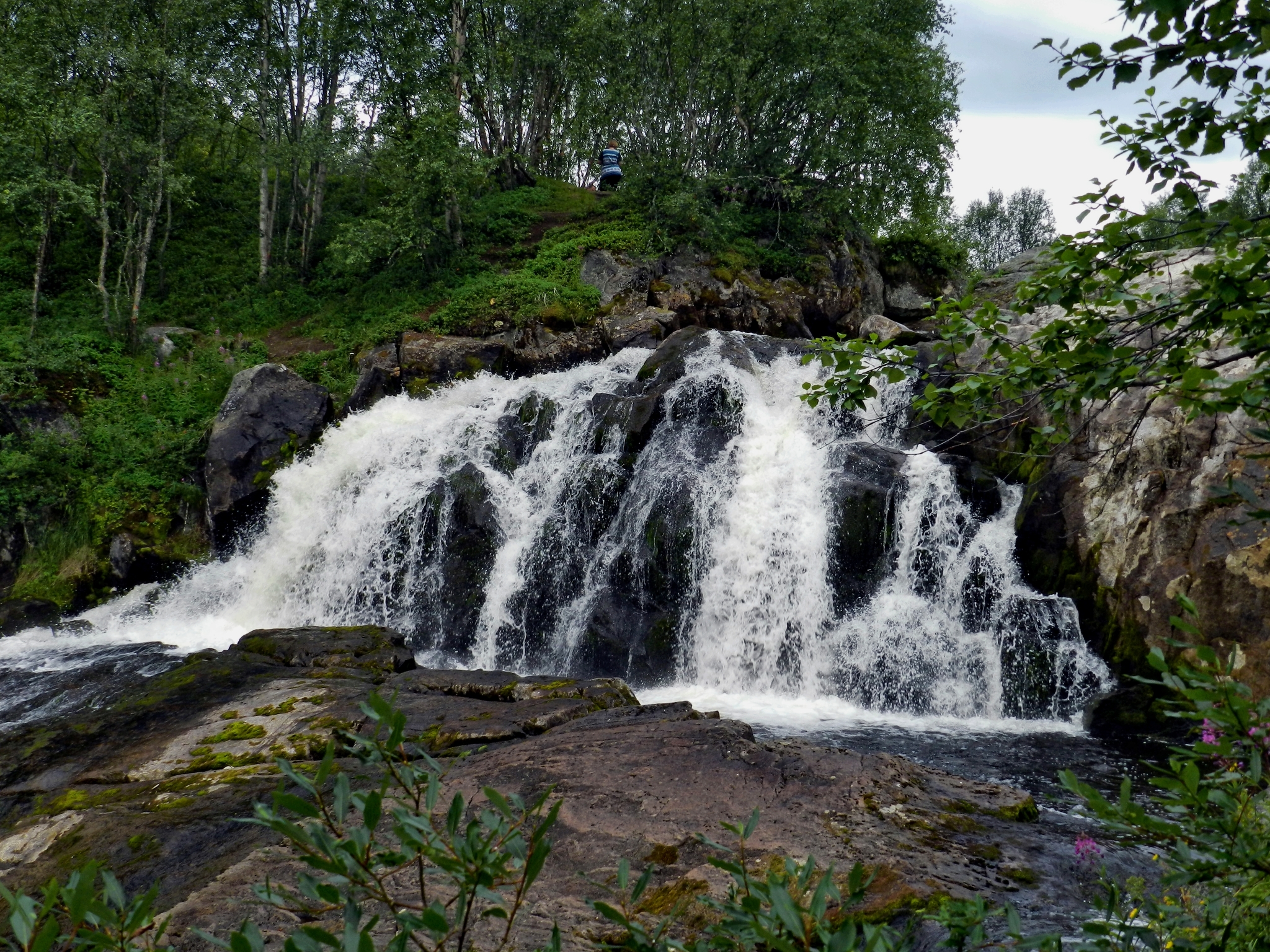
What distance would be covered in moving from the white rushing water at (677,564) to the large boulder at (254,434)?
22.3 inches

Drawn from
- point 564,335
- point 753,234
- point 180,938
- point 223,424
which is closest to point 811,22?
point 753,234

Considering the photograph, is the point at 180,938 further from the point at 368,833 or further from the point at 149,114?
the point at 149,114

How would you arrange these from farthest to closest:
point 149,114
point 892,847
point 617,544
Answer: point 149,114
point 617,544
point 892,847

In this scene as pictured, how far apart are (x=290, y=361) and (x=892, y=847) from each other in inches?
730

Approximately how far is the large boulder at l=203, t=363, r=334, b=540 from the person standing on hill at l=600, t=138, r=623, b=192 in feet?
42.9

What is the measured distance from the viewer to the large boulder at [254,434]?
1577 centimetres

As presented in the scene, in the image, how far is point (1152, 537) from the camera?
9.49m

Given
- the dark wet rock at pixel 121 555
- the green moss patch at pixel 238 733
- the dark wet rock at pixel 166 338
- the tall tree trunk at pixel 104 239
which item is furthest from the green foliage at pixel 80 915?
the tall tree trunk at pixel 104 239

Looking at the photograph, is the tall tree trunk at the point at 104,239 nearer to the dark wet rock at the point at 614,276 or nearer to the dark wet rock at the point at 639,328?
the dark wet rock at the point at 614,276

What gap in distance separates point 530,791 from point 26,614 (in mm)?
12902

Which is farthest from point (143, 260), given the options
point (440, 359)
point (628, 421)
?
point (628, 421)

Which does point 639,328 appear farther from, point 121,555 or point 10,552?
point 10,552

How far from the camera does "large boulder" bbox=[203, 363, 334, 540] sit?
1577cm

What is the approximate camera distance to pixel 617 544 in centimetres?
1266
